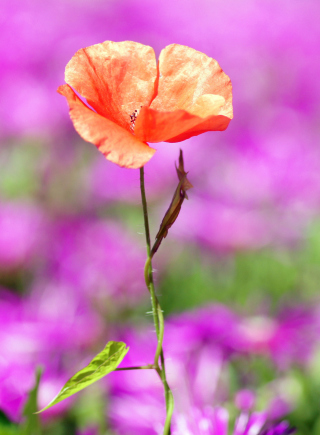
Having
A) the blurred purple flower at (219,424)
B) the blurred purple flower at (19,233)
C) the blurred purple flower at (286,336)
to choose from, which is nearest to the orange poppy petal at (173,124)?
the blurred purple flower at (219,424)

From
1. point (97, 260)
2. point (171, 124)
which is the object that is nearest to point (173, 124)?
point (171, 124)

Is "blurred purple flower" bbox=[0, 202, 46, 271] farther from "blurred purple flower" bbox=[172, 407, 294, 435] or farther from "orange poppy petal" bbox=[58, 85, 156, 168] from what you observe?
"orange poppy petal" bbox=[58, 85, 156, 168]

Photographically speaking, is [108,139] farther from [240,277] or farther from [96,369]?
[240,277]

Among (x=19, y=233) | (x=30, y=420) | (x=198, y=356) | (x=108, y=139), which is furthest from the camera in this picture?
(x=19, y=233)

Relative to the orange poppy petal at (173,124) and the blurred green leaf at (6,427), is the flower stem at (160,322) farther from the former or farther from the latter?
the blurred green leaf at (6,427)

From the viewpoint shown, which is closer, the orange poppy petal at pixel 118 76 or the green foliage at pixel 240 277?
the orange poppy petal at pixel 118 76

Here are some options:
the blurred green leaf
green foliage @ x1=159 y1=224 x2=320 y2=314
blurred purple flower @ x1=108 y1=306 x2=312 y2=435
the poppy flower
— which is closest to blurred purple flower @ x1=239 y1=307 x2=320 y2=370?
blurred purple flower @ x1=108 y1=306 x2=312 y2=435

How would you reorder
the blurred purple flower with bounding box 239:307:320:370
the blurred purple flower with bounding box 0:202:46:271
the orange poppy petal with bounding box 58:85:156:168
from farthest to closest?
the blurred purple flower with bounding box 0:202:46:271 → the blurred purple flower with bounding box 239:307:320:370 → the orange poppy petal with bounding box 58:85:156:168
